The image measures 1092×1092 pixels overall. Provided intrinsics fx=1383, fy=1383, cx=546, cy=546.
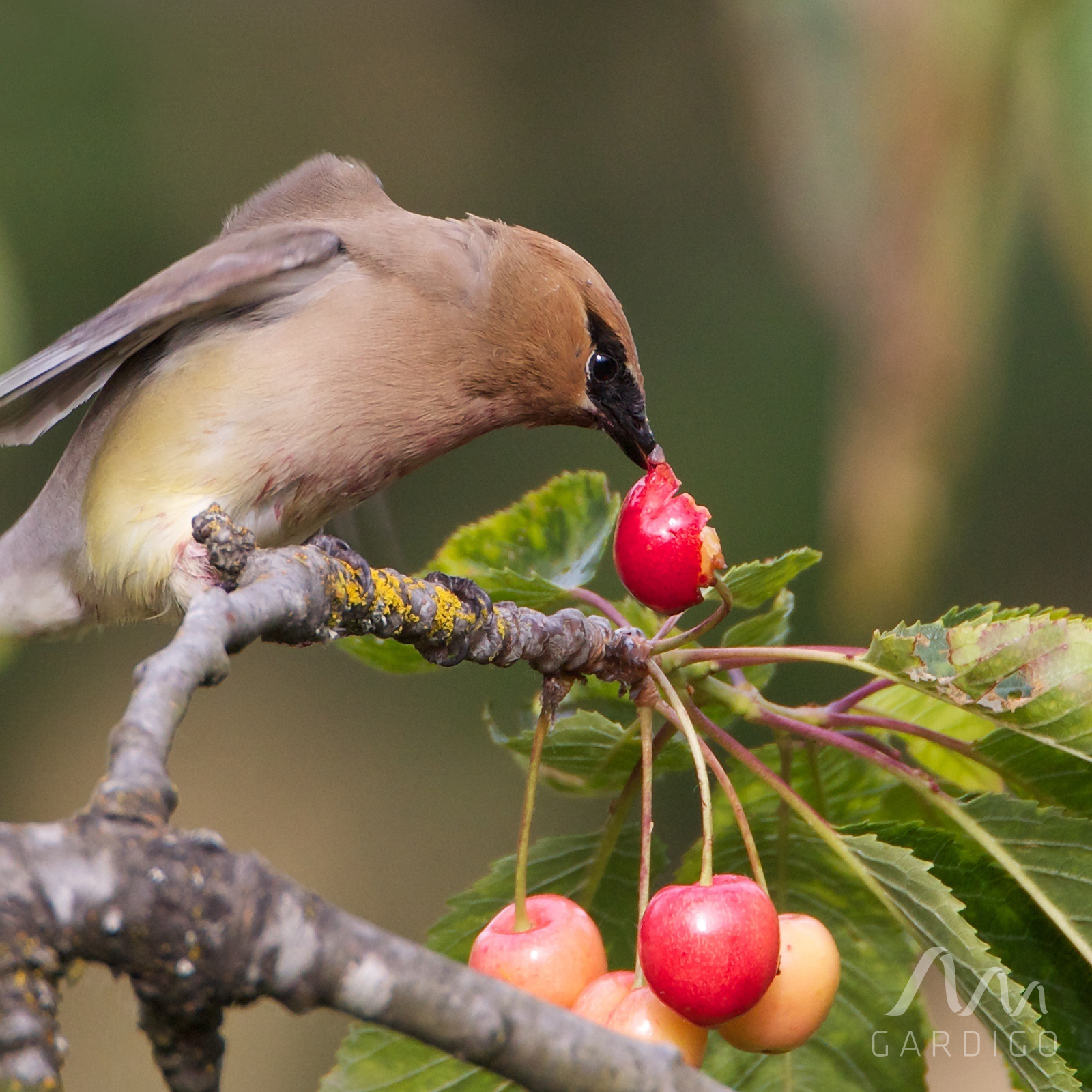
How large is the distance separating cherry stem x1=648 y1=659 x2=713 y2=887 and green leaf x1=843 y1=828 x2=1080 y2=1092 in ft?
0.64

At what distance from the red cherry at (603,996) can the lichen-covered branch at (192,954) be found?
1.77 feet

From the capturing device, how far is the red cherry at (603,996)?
149 cm

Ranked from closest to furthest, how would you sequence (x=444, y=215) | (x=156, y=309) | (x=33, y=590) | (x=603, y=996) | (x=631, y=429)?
(x=603, y=996), (x=156, y=309), (x=631, y=429), (x=33, y=590), (x=444, y=215)

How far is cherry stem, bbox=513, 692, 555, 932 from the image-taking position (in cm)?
158

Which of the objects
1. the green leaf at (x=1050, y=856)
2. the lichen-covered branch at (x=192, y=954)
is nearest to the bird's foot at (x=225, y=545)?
the lichen-covered branch at (x=192, y=954)

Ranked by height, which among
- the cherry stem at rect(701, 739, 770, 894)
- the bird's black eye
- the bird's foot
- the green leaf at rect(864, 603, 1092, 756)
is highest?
the bird's black eye

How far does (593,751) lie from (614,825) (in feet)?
0.36

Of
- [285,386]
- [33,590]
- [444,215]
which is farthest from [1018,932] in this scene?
[444,215]

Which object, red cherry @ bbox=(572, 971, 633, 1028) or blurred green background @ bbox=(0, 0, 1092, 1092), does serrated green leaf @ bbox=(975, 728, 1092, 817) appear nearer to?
red cherry @ bbox=(572, 971, 633, 1028)

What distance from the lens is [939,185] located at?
286cm

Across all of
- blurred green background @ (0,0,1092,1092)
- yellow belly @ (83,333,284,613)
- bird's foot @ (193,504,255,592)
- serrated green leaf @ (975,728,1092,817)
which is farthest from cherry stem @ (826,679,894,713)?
blurred green background @ (0,0,1092,1092)

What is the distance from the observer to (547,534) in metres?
2.29

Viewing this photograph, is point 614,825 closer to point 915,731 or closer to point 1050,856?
point 915,731

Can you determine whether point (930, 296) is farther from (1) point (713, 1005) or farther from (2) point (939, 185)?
(1) point (713, 1005)
